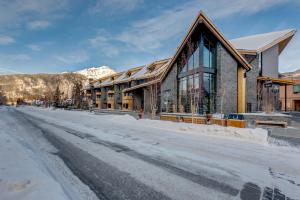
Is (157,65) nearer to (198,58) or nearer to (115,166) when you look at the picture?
(198,58)

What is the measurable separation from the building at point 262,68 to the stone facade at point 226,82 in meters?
3.44

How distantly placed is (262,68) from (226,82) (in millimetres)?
10189

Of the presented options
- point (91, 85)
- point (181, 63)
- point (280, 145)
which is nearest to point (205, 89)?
point (181, 63)

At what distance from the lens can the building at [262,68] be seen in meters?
27.7

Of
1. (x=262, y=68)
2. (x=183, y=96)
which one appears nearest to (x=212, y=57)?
(x=183, y=96)

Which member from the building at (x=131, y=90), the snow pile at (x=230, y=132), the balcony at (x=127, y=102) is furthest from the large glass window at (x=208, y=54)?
the balcony at (x=127, y=102)

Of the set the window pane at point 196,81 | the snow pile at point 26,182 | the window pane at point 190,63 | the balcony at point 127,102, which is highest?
the window pane at point 190,63

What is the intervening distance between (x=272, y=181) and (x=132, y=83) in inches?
1857

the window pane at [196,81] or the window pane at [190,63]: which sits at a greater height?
the window pane at [190,63]

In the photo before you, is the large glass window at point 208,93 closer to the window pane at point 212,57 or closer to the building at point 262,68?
the window pane at point 212,57

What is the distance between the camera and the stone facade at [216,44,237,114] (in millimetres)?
24269

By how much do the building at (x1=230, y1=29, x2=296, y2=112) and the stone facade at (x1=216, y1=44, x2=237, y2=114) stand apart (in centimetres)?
344

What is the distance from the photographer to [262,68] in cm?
3131

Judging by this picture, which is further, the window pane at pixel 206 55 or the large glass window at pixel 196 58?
the large glass window at pixel 196 58
